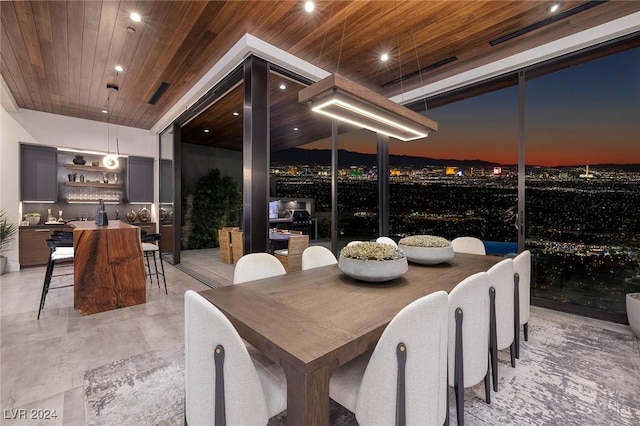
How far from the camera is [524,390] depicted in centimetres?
184

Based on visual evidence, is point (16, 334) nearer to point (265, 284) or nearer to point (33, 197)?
point (265, 284)

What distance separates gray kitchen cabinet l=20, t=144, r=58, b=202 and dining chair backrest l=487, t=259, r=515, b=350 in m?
7.68

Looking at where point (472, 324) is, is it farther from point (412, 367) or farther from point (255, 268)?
point (255, 268)

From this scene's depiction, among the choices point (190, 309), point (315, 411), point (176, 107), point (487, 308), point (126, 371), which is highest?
point (176, 107)

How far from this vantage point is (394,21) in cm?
278

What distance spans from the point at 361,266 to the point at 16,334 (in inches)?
132

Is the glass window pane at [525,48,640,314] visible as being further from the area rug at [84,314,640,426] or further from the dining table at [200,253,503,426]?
the dining table at [200,253,503,426]

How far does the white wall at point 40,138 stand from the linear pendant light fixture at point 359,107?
639cm

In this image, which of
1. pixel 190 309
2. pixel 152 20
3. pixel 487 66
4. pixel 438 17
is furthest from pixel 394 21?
pixel 190 309

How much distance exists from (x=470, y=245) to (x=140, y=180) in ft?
23.3

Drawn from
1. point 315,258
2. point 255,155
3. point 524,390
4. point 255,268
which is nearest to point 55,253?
point 255,155

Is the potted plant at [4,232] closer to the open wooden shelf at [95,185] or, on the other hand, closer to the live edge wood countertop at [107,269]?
the open wooden shelf at [95,185]

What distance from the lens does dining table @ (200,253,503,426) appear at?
915mm

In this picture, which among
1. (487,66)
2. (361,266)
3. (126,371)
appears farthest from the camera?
(487,66)
